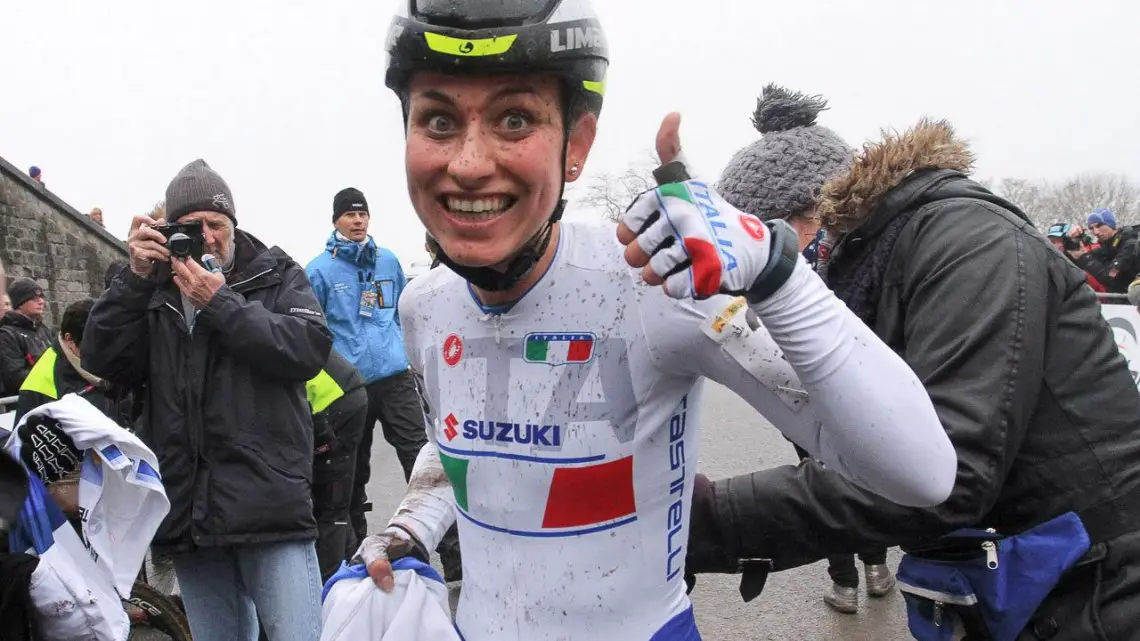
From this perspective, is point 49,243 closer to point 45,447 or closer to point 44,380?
point 44,380

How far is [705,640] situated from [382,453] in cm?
527

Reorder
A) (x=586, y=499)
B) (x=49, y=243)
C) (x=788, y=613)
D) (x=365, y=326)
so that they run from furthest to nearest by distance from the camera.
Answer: (x=49, y=243) → (x=365, y=326) → (x=788, y=613) → (x=586, y=499)

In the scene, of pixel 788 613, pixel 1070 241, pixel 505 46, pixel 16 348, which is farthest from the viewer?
pixel 1070 241

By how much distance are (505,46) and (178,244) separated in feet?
6.55


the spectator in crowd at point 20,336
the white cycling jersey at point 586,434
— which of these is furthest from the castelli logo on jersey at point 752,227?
the spectator in crowd at point 20,336

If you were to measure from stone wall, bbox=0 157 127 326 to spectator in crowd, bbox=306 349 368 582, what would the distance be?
10.9m

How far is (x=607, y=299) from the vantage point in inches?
62.6

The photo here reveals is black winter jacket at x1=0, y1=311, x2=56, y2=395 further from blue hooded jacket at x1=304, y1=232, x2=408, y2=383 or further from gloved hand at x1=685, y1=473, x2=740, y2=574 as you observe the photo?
gloved hand at x1=685, y1=473, x2=740, y2=574

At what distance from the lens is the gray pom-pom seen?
9.37ft

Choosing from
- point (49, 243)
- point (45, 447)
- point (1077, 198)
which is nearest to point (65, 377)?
point (45, 447)

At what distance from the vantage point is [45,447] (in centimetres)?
236

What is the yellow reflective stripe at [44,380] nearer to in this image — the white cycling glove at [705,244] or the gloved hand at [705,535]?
the gloved hand at [705,535]

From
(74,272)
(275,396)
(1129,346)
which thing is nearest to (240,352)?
(275,396)

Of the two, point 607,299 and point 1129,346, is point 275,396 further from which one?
point 1129,346
